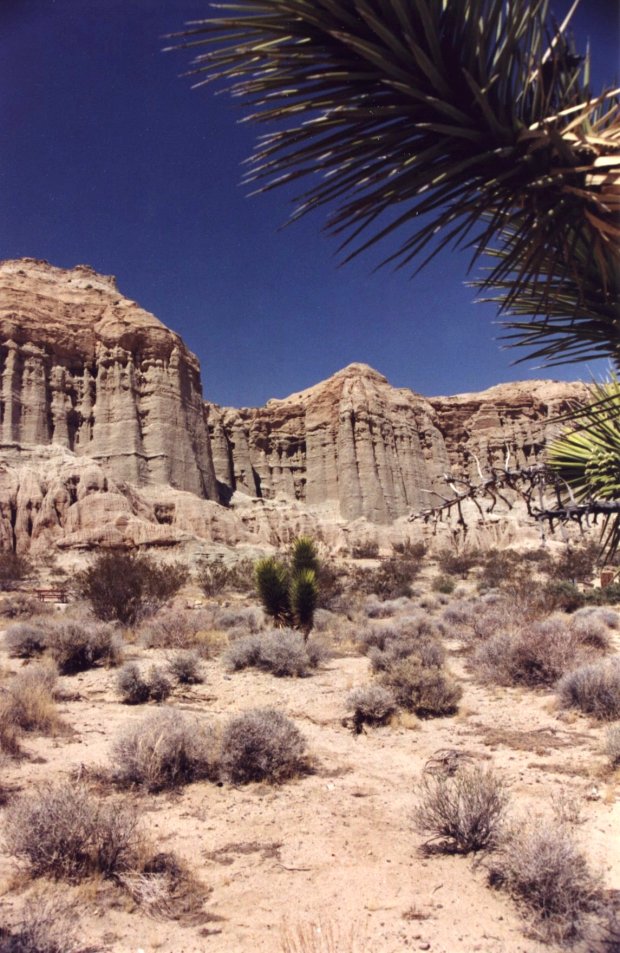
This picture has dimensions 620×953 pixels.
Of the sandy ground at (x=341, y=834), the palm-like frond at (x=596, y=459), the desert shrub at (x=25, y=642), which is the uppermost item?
the palm-like frond at (x=596, y=459)

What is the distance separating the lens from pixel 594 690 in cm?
724

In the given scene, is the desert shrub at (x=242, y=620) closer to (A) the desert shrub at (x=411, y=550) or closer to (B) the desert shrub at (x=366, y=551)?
(A) the desert shrub at (x=411, y=550)

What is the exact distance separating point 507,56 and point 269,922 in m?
4.36

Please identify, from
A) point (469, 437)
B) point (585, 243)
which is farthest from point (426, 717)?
point (469, 437)

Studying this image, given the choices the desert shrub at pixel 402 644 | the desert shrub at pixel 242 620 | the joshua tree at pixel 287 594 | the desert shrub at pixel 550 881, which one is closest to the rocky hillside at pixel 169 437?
the desert shrub at pixel 402 644

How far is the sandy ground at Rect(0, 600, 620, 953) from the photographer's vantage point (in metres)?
3.30

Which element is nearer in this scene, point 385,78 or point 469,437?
point 385,78

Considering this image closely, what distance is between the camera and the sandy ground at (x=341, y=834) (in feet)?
10.8

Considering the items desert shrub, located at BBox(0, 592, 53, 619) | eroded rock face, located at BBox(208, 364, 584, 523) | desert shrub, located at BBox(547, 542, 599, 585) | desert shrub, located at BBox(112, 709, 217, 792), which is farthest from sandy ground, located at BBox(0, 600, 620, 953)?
eroded rock face, located at BBox(208, 364, 584, 523)

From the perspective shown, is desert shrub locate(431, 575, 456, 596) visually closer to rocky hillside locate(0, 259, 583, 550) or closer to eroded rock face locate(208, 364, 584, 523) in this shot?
rocky hillside locate(0, 259, 583, 550)

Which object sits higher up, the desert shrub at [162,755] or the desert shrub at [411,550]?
the desert shrub at [411,550]

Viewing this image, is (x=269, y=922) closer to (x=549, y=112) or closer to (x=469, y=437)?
(x=549, y=112)

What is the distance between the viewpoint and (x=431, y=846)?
429 cm

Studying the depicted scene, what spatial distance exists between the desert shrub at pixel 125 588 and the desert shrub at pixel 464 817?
12.8 metres
